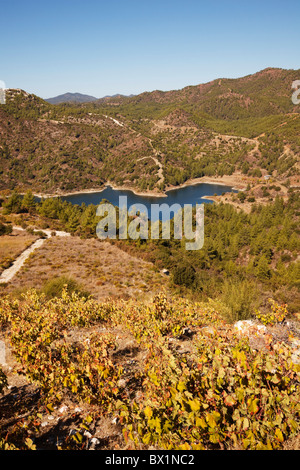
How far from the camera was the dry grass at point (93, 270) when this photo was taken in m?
28.0

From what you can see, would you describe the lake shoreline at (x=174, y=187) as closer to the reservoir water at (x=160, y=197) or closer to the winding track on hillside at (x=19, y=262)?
the reservoir water at (x=160, y=197)

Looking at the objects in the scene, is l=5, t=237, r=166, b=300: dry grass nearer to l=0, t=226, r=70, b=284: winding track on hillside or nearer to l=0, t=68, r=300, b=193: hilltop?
l=0, t=226, r=70, b=284: winding track on hillside

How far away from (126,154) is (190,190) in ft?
213

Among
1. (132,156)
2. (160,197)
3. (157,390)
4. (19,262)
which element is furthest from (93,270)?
(132,156)

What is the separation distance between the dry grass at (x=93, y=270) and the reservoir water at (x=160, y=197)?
267ft

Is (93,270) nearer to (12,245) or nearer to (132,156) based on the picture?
(12,245)

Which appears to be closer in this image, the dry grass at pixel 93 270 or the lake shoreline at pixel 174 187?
the dry grass at pixel 93 270

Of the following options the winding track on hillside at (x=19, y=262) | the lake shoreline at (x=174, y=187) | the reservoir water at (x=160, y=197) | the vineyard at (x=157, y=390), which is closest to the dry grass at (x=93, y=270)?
the winding track on hillside at (x=19, y=262)

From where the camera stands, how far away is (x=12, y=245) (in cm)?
4388

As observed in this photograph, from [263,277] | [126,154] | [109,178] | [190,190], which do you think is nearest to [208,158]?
[190,190]

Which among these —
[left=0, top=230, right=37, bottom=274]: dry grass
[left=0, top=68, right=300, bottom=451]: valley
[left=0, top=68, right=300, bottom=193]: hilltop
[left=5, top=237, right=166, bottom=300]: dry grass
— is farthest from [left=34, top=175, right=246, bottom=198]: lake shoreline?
[left=5, top=237, right=166, bottom=300]: dry grass

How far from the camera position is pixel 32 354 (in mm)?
7395
